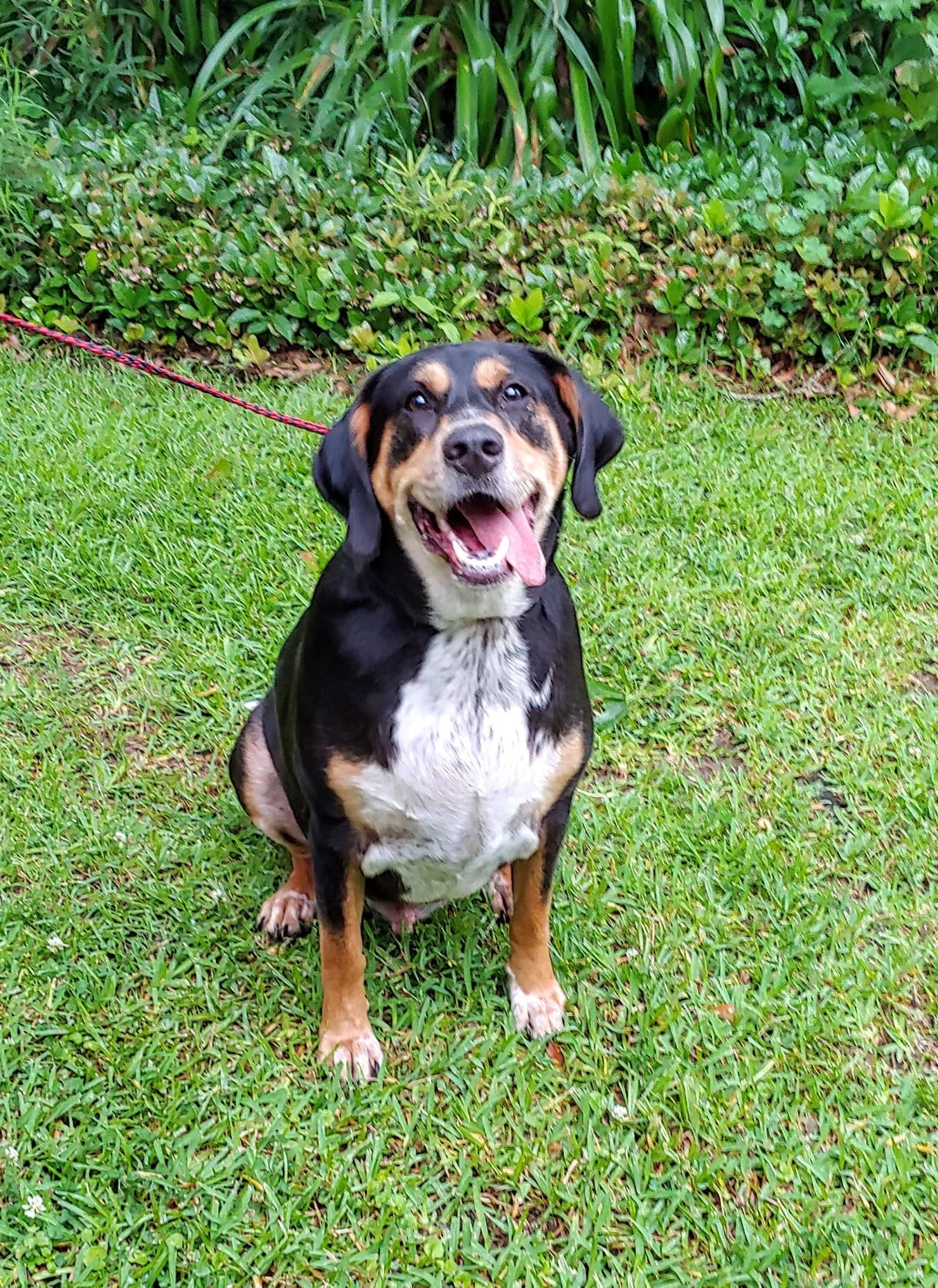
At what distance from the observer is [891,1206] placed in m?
2.38

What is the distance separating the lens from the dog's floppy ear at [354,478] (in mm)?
2244

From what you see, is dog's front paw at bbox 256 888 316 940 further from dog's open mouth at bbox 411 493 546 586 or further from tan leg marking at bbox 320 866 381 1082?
dog's open mouth at bbox 411 493 546 586

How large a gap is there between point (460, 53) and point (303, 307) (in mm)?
2252

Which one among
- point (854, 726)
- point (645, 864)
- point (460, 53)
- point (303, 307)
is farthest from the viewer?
point (460, 53)

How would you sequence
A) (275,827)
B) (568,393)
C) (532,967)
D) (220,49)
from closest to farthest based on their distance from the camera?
(568,393) → (532,967) → (275,827) → (220,49)

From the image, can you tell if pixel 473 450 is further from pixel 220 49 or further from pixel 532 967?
pixel 220 49

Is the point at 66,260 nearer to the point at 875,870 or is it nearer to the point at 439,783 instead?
the point at 439,783

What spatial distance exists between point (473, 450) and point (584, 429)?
1.42ft

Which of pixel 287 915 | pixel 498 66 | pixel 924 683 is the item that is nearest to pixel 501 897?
pixel 287 915

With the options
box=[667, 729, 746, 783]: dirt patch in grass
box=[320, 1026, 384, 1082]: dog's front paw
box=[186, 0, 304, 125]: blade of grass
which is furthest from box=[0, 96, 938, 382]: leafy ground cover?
box=[320, 1026, 384, 1082]: dog's front paw

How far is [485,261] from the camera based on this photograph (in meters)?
5.61

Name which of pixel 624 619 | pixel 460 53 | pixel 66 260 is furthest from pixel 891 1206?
pixel 460 53

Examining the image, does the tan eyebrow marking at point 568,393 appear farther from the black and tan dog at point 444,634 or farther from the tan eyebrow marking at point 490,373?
the tan eyebrow marking at point 490,373

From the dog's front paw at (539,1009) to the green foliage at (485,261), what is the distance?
357 centimetres
